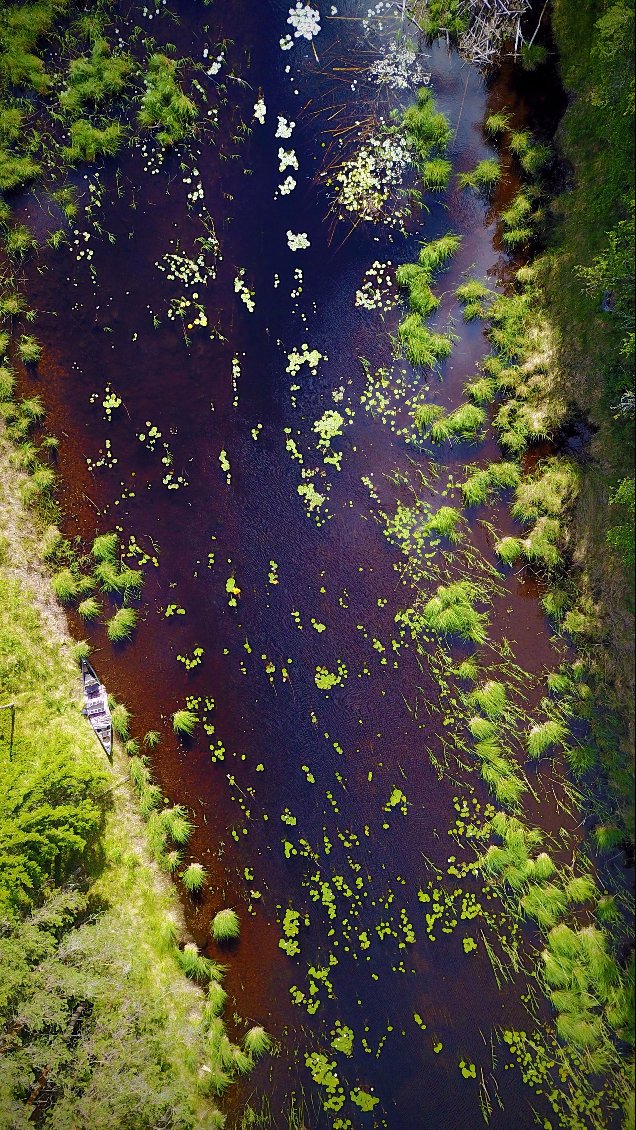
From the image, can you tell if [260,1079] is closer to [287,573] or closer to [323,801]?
[323,801]

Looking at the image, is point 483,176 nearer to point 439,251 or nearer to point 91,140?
point 439,251

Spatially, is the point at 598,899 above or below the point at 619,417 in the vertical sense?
below

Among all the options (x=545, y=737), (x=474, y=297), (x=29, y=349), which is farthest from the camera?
(x=29, y=349)

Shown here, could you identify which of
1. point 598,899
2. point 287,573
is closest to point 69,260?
point 287,573

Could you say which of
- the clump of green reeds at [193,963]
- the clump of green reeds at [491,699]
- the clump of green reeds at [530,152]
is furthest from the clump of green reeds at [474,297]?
the clump of green reeds at [193,963]

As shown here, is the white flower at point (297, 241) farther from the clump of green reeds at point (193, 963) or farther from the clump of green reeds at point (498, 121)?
the clump of green reeds at point (193, 963)

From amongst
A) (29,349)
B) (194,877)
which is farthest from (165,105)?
(194,877)
